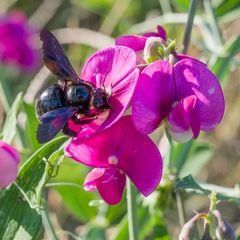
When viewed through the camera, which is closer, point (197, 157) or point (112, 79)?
point (112, 79)

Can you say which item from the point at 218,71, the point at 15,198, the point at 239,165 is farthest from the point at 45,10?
the point at 15,198

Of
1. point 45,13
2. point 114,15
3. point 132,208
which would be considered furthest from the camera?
point 45,13

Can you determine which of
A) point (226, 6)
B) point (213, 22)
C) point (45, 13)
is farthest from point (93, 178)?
point (45, 13)

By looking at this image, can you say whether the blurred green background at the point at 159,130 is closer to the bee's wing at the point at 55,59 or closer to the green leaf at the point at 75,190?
the green leaf at the point at 75,190

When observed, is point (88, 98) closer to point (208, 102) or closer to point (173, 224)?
point (208, 102)

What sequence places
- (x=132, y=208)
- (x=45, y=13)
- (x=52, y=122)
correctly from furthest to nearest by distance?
(x=45, y=13) < (x=132, y=208) < (x=52, y=122)

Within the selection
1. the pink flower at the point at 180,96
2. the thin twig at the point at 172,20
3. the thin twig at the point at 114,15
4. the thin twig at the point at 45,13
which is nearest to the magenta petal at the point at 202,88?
the pink flower at the point at 180,96

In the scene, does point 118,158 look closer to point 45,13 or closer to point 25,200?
point 25,200
